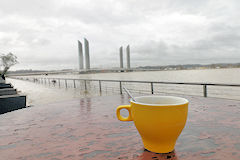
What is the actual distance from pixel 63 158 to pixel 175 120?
35 cm

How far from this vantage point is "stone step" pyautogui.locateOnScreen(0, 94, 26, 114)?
2332mm

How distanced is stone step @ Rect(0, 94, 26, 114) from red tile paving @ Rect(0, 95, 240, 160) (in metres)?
1.70

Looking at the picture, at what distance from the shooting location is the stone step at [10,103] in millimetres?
2332

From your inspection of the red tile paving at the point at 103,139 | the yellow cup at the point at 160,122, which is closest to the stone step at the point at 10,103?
the red tile paving at the point at 103,139

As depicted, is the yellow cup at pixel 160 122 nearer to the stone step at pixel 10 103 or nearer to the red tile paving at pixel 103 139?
the red tile paving at pixel 103 139

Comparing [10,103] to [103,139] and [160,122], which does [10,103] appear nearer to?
[103,139]

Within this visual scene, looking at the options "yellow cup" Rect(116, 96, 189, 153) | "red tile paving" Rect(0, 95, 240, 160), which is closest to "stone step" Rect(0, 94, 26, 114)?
"red tile paving" Rect(0, 95, 240, 160)

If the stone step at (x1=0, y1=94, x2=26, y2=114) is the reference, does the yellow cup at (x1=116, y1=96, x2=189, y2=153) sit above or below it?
above

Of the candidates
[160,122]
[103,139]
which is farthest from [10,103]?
[160,122]

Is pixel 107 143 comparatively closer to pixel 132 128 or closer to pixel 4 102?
pixel 132 128

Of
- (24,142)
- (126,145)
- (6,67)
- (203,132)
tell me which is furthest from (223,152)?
(6,67)

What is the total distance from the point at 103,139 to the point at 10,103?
7.67 ft

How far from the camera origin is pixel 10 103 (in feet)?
7.88

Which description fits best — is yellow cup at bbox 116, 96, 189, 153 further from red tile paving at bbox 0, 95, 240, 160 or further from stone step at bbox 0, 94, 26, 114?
stone step at bbox 0, 94, 26, 114
